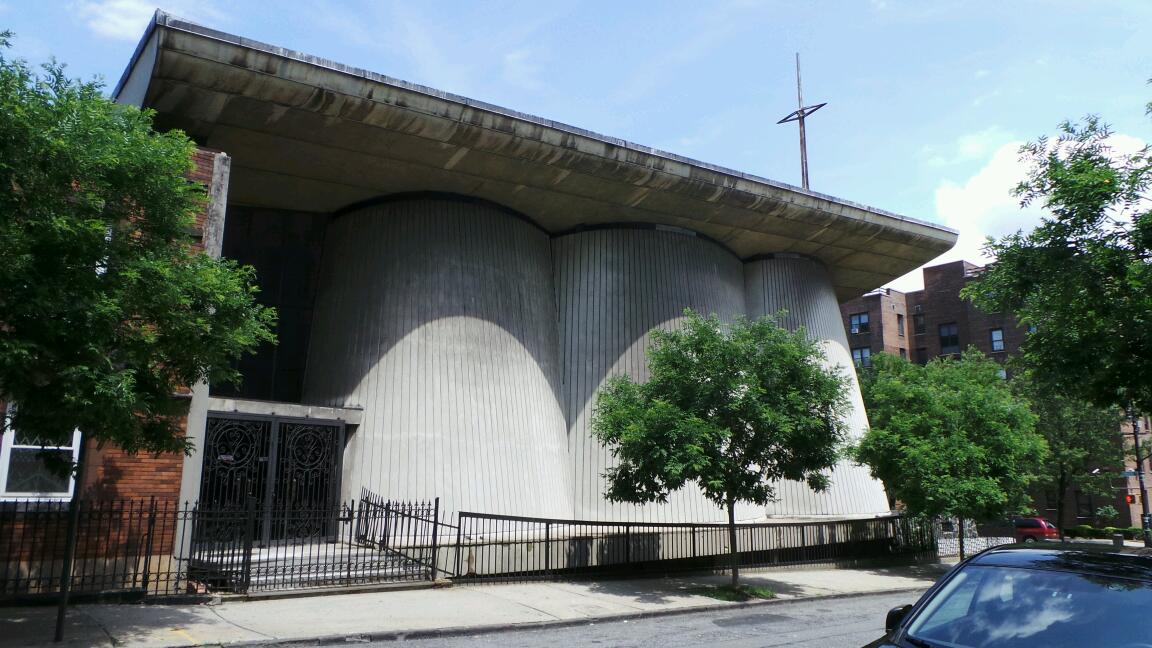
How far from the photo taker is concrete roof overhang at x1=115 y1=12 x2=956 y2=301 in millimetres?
16484

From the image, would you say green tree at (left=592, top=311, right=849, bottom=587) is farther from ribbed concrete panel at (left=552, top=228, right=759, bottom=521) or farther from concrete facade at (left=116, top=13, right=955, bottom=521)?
ribbed concrete panel at (left=552, top=228, right=759, bottom=521)

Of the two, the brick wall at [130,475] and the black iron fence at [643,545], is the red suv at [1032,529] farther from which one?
the brick wall at [130,475]

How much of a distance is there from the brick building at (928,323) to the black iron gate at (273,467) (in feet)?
152

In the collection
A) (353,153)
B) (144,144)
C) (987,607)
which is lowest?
(987,607)

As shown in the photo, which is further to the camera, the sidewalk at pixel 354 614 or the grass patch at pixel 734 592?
the grass patch at pixel 734 592

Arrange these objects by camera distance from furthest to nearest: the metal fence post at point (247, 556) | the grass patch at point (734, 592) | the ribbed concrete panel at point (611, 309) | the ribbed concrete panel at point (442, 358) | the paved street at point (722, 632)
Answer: the ribbed concrete panel at point (611, 309) → the ribbed concrete panel at point (442, 358) → the grass patch at point (734, 592) → the metal fence post at point (247, 556) → the paved street at point (722, 632)

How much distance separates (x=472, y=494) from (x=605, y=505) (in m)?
4.40

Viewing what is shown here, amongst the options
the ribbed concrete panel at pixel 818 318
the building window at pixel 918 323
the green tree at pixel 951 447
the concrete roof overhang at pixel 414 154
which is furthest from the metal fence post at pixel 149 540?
the building window at pixel 918 323

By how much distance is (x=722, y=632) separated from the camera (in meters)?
11.6

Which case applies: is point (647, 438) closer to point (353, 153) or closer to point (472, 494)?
point (472, 494)

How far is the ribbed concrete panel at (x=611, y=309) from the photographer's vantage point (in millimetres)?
22828

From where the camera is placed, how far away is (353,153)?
19.8m

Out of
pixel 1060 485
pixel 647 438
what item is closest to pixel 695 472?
pixel 647 438

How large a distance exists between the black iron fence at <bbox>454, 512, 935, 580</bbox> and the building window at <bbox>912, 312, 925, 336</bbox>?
4048 cm
